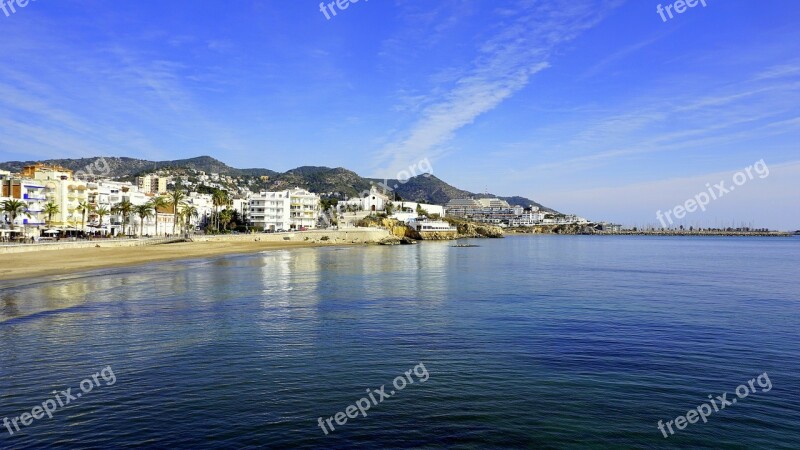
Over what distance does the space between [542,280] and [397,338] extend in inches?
1193

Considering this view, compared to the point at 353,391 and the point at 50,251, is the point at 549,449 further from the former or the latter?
the point at 50,251

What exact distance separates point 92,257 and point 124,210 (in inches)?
1663

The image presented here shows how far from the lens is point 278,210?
14988cm

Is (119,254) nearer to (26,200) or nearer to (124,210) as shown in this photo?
(26,200)

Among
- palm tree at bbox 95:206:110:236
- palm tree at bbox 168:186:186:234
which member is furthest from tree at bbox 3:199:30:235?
palm tree at bbox 168:186:186:234

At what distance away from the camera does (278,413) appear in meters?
13.9

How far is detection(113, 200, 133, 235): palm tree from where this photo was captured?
4099 inches

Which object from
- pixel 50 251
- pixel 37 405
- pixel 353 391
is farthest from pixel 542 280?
pixel 50 251

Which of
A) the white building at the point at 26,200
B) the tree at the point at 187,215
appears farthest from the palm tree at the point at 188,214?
the white building at the point at 26,200

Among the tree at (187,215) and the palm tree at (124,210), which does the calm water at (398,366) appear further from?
the tree at (187,215)

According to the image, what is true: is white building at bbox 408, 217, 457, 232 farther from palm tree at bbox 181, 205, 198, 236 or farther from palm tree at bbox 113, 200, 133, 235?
palm tree at bbox 113, 200, 133, 235

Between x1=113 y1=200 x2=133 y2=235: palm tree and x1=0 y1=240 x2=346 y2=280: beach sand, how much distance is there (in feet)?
54.3

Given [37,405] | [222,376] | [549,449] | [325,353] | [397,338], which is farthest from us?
[397,338]

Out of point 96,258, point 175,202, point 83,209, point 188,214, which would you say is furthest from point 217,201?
point 96,258
